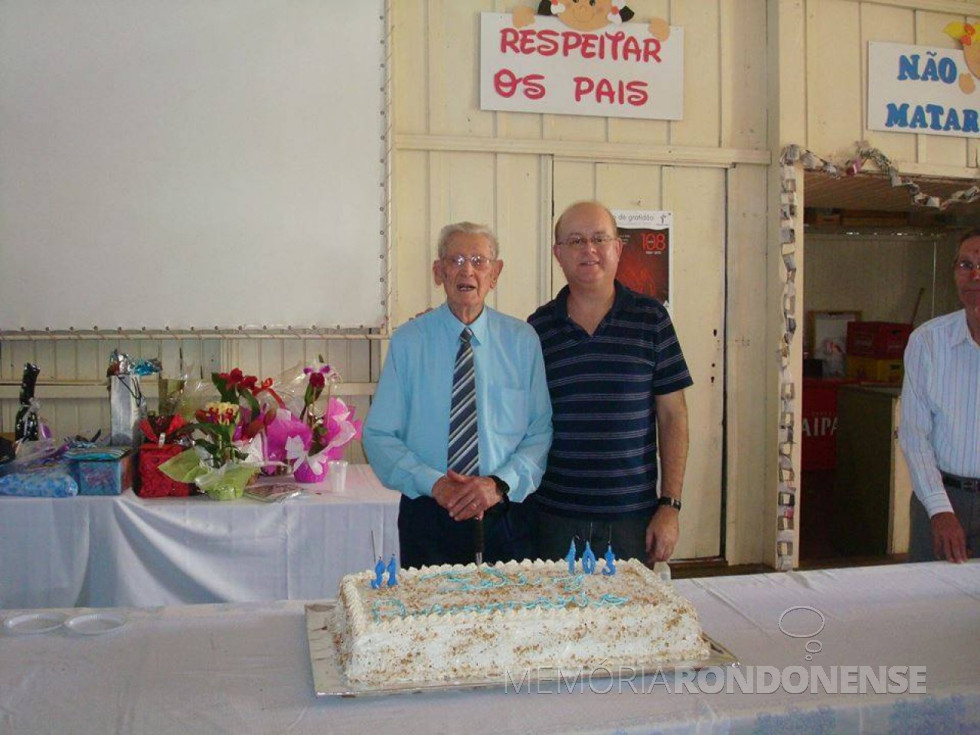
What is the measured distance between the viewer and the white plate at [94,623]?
161 cm

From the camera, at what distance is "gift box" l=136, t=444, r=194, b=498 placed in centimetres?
302

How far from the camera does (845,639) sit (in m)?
1.64

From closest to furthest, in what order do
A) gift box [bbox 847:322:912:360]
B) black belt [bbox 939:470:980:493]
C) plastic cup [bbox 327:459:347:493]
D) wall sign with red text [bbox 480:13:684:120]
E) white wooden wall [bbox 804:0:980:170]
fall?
black belt [bbox 939:470:980:493] < plastic cup [bbox 327:459:347:493] < wall sign with red text [bbox 480:13:684:120] < white wooden wall [bbox 804:0:980:170] < gift box [bbox 847:322:912:360]

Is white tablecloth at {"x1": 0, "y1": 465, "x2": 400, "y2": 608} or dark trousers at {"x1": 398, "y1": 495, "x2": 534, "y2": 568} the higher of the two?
dark trousers at {"x1": 398, "y1": 495, "x2": 534, "y2": 568}

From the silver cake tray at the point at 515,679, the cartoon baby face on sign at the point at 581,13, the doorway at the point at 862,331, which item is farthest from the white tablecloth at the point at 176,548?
the doorway at the point at 862,331

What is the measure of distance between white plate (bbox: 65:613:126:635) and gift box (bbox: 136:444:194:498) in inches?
54.6

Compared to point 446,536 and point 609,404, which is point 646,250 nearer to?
point 609,404

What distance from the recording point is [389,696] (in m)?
1.38

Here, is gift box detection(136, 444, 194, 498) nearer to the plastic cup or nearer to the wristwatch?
the plastic cup

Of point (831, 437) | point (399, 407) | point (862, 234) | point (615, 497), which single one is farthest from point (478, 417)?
point (862, 234)

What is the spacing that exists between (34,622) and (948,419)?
2.41m

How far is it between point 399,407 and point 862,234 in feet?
26.8

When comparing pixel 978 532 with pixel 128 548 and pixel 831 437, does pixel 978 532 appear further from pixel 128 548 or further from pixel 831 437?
pixel 831 437

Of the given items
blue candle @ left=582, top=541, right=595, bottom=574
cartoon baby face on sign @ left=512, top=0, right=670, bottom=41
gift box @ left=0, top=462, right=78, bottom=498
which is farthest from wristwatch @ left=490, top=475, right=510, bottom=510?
cartoon baby face on sign @ left=512, top=0, right=670, bottom=41
